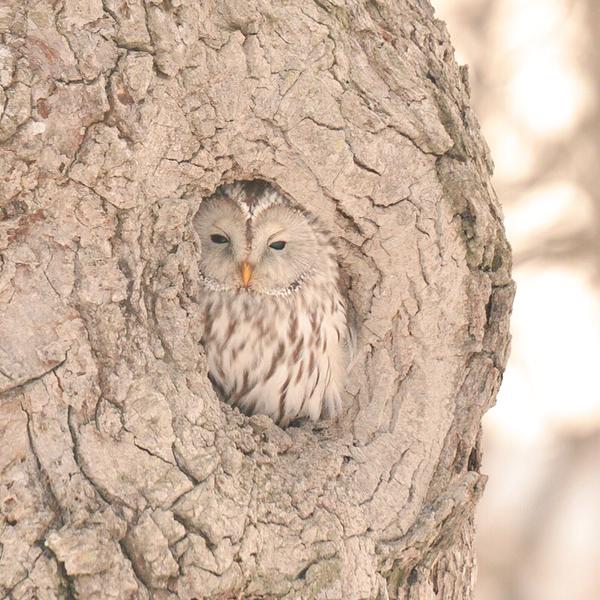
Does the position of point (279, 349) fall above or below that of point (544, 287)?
below

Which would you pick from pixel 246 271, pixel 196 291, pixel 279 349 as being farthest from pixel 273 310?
pixel 196 291

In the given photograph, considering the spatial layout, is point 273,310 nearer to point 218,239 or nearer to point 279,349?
point 279,349

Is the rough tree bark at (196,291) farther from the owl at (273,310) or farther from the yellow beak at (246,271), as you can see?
the yellow beak at (246,271)

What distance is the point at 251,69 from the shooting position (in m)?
2.59

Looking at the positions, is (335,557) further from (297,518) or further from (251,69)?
(251,69)

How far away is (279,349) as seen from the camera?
3389 mm

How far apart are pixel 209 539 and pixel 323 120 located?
1.15 metres

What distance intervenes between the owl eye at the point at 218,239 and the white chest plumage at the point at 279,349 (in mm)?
191

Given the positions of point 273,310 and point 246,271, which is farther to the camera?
point 273,310

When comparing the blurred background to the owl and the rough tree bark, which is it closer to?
the owl

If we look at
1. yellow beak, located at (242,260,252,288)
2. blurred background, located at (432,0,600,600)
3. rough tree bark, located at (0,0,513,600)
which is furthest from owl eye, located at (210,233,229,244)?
blurred background, located at (432,0,600,600)

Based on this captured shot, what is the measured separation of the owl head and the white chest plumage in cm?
6

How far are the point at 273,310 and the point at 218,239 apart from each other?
1.10ft

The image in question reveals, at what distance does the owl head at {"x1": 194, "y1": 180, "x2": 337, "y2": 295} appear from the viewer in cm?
307
